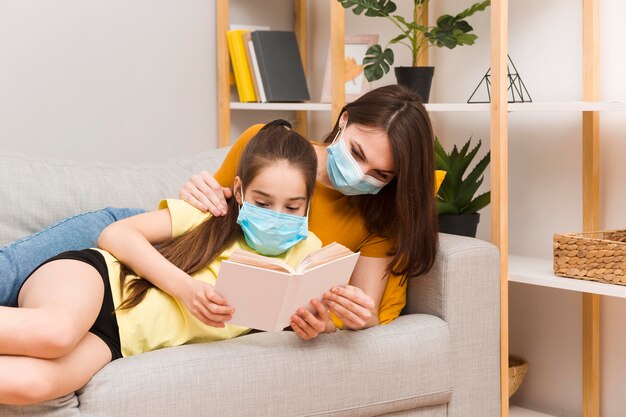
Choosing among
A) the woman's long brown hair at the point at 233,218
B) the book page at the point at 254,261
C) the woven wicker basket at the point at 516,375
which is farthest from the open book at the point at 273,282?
the woven wicker basket at the point at 516,375

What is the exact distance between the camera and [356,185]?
1.76 meters

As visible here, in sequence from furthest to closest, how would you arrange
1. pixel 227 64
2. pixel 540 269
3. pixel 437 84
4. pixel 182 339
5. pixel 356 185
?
pixel 227 64
pixel 437 84
pixel 540 269
pixel 356 185
pixel 182 339

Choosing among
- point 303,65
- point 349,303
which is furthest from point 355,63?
point 349,303

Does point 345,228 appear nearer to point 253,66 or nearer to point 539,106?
point 539,106

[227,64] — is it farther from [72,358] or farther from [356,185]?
[72,358]

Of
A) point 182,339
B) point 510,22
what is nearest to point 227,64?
point 510,22

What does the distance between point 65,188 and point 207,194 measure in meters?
0.42

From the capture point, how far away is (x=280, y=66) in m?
2.83

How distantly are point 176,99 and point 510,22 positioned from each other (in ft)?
3.66

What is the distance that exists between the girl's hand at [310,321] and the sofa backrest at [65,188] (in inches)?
26.3

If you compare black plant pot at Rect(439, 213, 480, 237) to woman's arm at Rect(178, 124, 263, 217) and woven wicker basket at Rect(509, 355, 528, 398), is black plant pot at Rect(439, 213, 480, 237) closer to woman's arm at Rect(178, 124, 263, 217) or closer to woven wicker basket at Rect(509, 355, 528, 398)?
woven wicker basket at Rect(509, 355, 528, 398)

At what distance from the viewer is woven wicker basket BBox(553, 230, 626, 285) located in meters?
1.94

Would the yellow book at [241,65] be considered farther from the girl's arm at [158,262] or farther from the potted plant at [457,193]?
the girl's arm at [158,262]

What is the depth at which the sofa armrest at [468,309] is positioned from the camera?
72.3 inches
